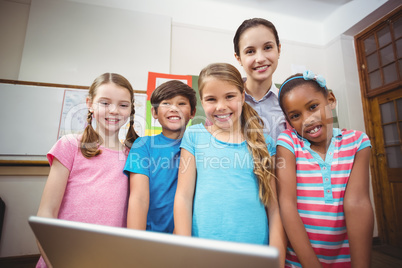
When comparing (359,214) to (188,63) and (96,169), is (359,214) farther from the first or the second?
(188,63)

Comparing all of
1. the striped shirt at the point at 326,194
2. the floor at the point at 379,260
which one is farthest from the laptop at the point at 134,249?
the floor at the point at 379,260

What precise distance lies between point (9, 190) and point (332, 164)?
251 cm

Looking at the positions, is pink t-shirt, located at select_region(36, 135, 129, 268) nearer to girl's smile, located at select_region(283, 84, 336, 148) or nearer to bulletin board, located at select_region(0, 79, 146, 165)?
girl's smile, located at select_region(283, 84, 336, 148)

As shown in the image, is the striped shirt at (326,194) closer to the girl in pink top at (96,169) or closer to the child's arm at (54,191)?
the girl in pink top at (96,169)

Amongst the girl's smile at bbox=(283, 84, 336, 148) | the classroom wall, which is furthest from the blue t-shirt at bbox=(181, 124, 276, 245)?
the classroom wall

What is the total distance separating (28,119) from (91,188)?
179cm

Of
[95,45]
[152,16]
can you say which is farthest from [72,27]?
[152,16]

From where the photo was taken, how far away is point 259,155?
2.44 feet

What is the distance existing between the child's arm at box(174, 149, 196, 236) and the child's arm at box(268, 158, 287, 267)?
26 cm

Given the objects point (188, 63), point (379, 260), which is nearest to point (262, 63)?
point (188, 63)

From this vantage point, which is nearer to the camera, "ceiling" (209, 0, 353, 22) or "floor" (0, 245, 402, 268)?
"floor" (0, 245, 402, 268)

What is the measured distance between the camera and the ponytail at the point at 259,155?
2.30ft

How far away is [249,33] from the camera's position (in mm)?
1047

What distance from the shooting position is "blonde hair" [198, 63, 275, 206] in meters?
0.70
